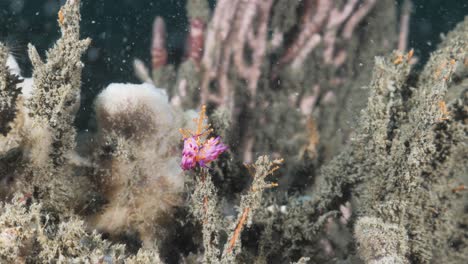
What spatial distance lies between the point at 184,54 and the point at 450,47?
2.28 metres

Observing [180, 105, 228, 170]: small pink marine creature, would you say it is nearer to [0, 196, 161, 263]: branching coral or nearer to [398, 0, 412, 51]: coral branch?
[0, 196, 161, 263]: branching coral

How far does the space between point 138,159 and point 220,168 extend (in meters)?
0.66

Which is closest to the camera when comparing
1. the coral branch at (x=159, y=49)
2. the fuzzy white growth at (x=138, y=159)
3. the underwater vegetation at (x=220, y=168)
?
the underwater vegetation at (x=220, y=168)

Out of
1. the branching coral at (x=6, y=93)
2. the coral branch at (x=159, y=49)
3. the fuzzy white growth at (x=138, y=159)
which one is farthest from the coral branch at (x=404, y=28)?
the branching coral at (x=6, y=93)

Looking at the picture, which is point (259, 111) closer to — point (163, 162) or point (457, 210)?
point (163, 162)

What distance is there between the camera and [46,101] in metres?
1.59

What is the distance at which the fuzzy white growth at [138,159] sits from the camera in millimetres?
2061

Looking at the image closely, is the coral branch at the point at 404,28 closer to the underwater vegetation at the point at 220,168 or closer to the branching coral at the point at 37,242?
the underwater vegetation at the point at 220,168

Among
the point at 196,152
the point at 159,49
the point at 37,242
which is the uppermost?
the point at 159,49

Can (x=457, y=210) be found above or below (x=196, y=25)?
below

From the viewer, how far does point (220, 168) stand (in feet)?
8.46

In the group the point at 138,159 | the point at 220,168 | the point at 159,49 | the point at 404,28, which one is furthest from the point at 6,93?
the point at 404,28

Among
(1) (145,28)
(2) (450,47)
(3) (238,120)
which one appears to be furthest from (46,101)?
(1) (145,28)

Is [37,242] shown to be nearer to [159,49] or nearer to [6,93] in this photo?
[6,93]
